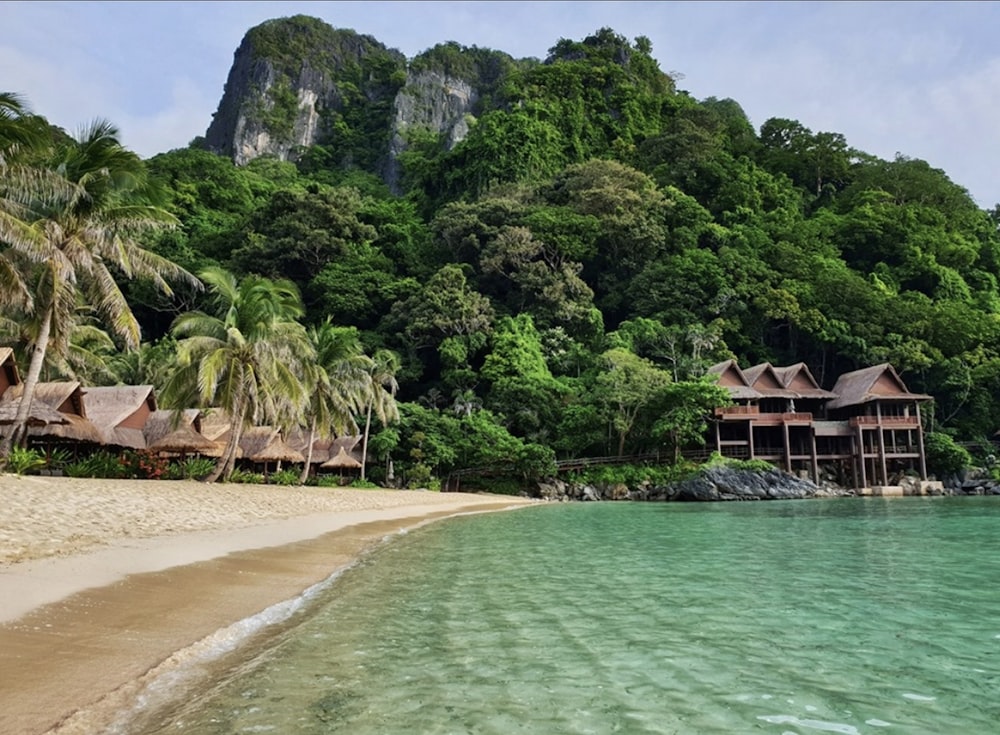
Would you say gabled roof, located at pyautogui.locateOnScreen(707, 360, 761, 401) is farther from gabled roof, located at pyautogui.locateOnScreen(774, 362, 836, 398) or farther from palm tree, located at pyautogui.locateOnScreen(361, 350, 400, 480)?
palm tree, located at pyautogui.locateOnScreen(361, 350, 400, 480)

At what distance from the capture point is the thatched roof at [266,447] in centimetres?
2747

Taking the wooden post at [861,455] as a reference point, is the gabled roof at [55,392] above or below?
above

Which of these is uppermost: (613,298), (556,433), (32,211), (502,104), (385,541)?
(502,104)

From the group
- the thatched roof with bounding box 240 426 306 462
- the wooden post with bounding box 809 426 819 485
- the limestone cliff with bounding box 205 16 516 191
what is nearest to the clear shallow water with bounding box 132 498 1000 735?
the thatched roof with bounding box 240 426 306 462

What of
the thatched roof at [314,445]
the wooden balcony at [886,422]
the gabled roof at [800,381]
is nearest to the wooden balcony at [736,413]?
the gabled roof at [800,381]

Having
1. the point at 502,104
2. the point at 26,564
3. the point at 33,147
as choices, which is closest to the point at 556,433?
the point at 33,147

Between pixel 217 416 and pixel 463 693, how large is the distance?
93.5ft

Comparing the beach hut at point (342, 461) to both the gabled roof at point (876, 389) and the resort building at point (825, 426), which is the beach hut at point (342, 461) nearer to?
the resort building at point (825, 426)

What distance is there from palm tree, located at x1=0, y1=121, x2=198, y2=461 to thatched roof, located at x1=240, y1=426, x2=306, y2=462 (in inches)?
423

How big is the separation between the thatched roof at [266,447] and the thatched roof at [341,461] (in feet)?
5.34

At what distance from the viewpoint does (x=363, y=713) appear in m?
3.75

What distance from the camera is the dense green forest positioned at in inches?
1375

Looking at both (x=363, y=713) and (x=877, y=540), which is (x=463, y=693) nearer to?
(x=363, y=713)

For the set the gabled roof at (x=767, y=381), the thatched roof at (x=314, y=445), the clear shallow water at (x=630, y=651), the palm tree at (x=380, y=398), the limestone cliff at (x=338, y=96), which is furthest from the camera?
the limestone cliff at (x=338, y=96)
